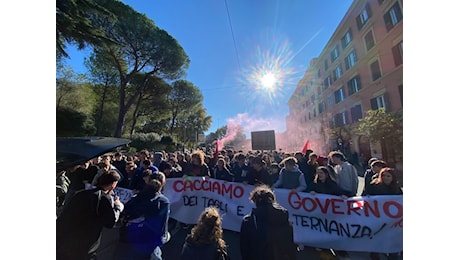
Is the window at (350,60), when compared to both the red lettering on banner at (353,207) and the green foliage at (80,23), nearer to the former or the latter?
the red lettering on banner at (353,207)

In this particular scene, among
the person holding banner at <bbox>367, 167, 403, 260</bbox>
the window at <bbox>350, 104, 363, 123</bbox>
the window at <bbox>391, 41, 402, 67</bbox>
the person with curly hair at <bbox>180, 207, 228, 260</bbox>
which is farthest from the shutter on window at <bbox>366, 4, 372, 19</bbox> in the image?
the person with curly hair at <bbox>180, 207, 228, 260</bbox>

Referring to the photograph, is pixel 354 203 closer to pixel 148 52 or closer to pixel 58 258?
pixel 58 258

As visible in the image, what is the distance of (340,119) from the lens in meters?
12.1

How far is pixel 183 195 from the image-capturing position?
97.3 inches

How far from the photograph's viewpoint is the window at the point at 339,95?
1155 cm

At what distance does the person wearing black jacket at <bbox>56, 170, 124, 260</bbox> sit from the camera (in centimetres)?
98

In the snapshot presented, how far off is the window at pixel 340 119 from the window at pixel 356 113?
2.41 feet

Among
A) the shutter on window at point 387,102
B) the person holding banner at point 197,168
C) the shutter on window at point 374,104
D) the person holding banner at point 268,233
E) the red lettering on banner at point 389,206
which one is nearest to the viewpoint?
the person holding banner at point 268,233

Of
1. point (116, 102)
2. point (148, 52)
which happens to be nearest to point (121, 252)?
point (148, 52)

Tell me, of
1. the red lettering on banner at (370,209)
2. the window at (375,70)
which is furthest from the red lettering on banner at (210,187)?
the window at (375,70)

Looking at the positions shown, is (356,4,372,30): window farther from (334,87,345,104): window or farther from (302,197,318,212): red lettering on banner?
(302,197,318,212): red lettering on banner

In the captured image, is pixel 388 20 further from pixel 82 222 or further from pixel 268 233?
pixel 82 222

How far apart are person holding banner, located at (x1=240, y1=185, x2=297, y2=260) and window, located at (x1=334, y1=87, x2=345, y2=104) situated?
12.4 meters

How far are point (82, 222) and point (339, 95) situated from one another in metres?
13.6
